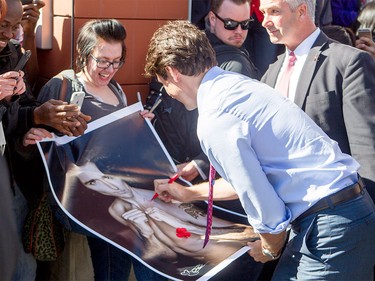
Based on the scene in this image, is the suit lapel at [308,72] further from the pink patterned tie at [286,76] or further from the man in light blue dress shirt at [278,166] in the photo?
the man in light blue dress shirt at [278,166]

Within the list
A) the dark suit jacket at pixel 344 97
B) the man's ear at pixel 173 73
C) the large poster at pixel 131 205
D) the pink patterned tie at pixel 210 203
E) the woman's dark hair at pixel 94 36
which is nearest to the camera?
the man's ear at pixel 173 73

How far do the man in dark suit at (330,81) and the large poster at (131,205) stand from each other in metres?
0.58

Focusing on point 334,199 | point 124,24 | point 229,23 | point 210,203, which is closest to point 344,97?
point 334,199

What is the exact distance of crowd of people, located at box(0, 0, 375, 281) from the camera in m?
2.50

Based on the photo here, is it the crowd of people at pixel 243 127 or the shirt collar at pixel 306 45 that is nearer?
the crowd of people at pixel 243 127

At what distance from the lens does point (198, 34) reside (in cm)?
279

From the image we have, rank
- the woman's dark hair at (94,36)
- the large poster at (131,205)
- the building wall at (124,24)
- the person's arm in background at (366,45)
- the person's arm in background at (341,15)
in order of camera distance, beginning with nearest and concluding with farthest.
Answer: the large poster at (131,205)
the woman's dark hair at (94,36)
the building wall at (124,24)
the person's arm in background at (366,45)
the person's arm in background at (341,15)

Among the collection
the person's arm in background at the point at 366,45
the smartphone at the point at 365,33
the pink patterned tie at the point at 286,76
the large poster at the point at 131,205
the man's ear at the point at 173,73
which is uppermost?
the man's ear at the point at 173,73

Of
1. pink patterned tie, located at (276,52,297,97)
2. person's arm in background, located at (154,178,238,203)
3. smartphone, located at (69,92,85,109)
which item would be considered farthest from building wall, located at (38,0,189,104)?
pink patterned tie, located at (276,52,297,97)

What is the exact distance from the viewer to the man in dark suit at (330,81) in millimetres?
2980

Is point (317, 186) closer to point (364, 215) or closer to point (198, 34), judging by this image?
point (364, 215)

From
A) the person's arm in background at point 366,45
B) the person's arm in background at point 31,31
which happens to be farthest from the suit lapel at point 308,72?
the person's arm in background at point 31,31

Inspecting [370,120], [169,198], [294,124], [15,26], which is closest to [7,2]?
[15,26]

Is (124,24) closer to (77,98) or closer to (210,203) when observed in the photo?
(77,98)
